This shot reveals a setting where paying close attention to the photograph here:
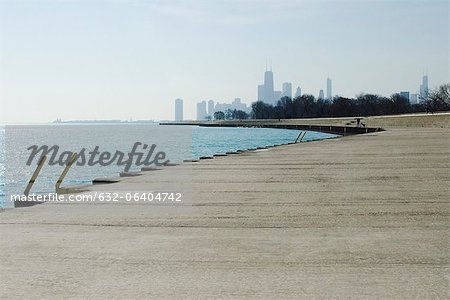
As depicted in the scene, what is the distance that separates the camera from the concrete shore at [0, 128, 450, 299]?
12.7ft

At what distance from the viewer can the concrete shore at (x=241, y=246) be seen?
387 centimetres

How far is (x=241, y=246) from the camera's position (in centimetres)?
514

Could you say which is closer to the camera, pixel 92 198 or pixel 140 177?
pixel 92 198

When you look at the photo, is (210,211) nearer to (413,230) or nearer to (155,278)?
(413,230)

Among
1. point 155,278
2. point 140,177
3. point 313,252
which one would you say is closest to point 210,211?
point 313,252

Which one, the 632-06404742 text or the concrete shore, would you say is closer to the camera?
the concrete shore

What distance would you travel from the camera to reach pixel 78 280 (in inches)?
159

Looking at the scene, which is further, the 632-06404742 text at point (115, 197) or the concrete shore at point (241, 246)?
the 632-06404742 text at point (115, 197)

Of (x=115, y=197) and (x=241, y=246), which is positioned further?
(x=115, y=197)

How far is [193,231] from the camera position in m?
5.92

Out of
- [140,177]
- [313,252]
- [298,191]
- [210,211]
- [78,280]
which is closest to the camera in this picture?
[78,280]

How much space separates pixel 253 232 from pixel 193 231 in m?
0.67

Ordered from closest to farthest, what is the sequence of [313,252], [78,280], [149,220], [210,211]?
[78,280] < [313,252] < [149,220] < [210,211]

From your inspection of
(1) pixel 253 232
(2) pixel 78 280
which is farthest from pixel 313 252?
(2) pixel 78 280
